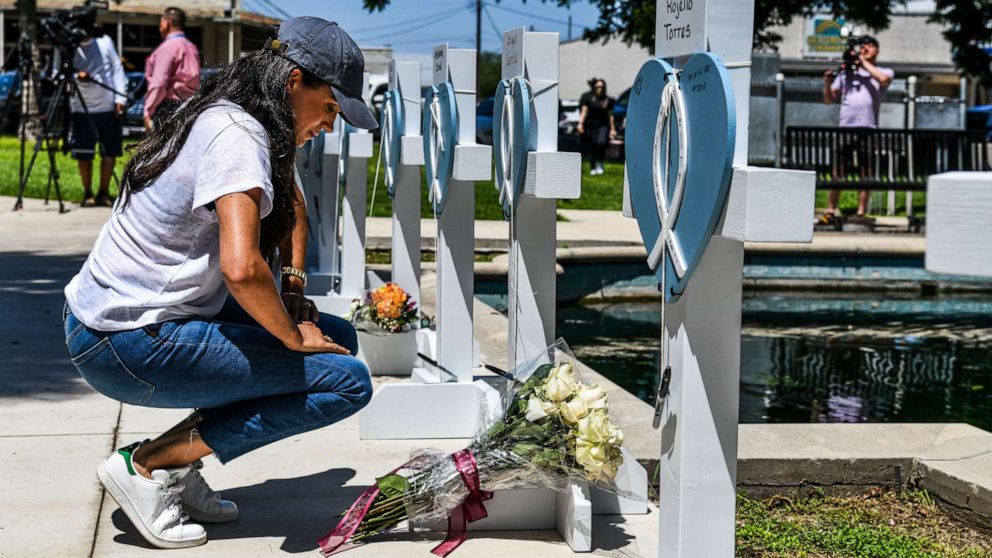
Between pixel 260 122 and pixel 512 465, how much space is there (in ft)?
3.55

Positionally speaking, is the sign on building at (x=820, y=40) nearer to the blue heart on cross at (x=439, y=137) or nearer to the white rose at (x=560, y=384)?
the blue heart on cross at (x=439, y=137)

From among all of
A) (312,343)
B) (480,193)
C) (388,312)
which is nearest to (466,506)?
(312,343)

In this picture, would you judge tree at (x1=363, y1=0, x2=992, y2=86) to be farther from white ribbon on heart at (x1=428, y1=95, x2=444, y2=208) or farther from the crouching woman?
the crouching woman

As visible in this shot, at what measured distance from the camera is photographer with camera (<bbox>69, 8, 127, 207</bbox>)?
11570mm

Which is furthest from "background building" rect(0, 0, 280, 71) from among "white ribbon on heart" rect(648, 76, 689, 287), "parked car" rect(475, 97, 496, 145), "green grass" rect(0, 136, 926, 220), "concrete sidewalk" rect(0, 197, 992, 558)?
"white ribbon on heart" rect(648, 76, 689, 287)

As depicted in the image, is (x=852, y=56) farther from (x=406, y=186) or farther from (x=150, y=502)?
(x=150, y=502)

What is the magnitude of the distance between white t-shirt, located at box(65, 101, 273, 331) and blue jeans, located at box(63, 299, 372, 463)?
5cm

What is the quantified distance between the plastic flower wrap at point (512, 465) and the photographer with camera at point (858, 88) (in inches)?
339

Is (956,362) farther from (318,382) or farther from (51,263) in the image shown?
(51,263)

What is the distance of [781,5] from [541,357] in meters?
19.2

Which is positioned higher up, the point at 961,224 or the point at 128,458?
the point at 961,224

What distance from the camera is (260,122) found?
10.4ft

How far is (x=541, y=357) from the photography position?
3596 mm

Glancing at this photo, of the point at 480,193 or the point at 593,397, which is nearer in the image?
the point at 593,397
